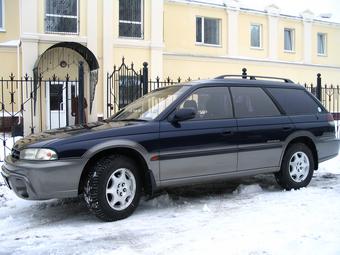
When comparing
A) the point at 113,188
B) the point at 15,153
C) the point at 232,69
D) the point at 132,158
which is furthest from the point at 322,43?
the point at 15,153

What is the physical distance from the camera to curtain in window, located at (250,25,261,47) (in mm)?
24938

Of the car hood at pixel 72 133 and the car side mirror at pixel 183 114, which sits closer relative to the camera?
the car hood at pixel 72 133

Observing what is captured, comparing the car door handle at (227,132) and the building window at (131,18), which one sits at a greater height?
the building window at (131,18)

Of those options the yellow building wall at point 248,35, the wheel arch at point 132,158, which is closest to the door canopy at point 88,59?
the yellow building wall at point 248,35

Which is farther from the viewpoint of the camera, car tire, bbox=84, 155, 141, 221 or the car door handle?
the car door handle

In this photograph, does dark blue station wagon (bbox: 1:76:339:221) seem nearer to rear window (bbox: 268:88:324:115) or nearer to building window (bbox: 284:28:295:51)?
rear window (bbox: 268:88:324:115)

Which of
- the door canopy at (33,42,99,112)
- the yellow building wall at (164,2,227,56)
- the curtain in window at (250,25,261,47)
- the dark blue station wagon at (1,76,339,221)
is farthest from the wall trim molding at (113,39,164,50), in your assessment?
the dark blue station wagon at (1,76,339,221)

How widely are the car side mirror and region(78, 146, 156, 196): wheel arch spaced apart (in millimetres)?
666

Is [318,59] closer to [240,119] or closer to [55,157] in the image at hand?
[240,119]

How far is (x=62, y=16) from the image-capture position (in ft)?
57.3

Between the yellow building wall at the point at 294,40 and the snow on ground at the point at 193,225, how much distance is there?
19760 mm

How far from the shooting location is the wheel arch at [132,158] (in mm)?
5352

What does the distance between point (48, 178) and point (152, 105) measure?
184 centimetres

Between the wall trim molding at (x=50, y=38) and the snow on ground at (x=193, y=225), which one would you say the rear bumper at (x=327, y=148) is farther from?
the wall trim molding at (x=50, y=38)
